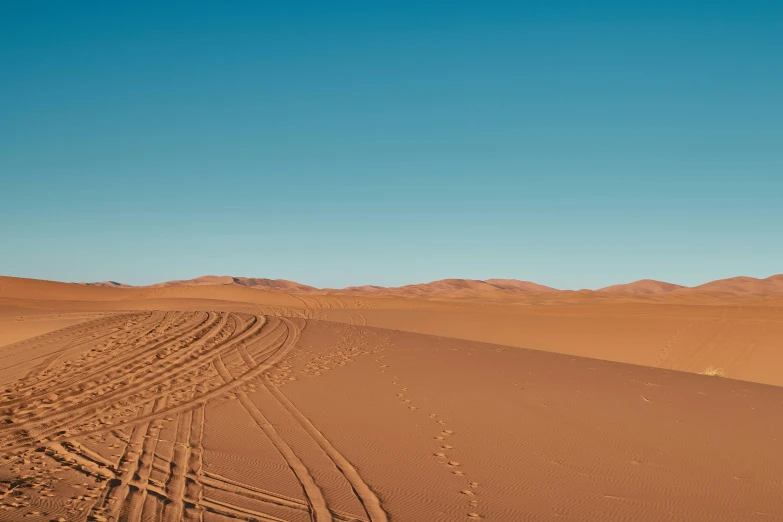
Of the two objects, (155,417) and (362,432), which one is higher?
(155,417)

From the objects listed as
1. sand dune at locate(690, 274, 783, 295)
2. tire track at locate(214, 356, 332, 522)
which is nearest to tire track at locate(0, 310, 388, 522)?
tire track at locate(214, 356, 332, 522)

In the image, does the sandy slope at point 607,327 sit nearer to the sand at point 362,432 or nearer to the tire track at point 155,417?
the sand at point 362,432

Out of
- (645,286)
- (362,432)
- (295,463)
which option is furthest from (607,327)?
(645,286)

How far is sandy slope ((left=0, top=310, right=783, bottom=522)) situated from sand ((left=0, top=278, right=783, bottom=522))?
4 centimetres

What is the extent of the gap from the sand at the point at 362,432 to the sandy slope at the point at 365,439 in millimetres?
36

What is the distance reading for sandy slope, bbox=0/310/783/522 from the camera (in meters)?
5.15

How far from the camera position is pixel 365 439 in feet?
24.1

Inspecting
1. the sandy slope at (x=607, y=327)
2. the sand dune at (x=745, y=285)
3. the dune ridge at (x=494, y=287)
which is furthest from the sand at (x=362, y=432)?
the sand dune at (x=745, y=285)

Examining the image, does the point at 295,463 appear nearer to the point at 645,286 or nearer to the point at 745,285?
the point at 745,285

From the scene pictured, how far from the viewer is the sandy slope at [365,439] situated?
5.15m

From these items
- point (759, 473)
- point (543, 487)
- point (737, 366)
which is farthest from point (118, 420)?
point (737, 366)

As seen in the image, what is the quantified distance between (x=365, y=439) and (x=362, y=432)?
33 cm

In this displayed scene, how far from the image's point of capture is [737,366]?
1675 centimetres

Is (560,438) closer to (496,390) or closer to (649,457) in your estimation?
(649,457)
